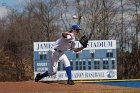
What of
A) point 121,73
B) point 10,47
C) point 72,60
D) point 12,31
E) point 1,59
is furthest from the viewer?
point 12,31

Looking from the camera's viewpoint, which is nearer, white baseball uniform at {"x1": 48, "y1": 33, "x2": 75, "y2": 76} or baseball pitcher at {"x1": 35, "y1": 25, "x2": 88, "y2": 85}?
baseball pitcher at {"x1": 35, "y1": 25, "x2": 88, "y2": 85}

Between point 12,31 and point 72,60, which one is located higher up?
point 12,31

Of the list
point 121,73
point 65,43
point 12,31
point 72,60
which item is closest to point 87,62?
point 72,60

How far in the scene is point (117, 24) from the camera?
45.8 m

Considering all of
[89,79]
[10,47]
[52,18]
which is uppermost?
[52,18]

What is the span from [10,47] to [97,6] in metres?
11.4

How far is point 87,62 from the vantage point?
100ft

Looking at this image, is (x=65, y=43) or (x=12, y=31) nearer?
(x=65, y=43)

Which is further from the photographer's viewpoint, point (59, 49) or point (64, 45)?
point (59, 49)

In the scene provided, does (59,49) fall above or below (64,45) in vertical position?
below

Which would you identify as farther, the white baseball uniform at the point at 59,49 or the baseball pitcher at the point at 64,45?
the white baseball uniform at the point at 59,49

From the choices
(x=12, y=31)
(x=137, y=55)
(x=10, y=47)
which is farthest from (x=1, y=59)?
(x=137, y=55)

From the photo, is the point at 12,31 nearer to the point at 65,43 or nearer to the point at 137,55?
the point at 137,55

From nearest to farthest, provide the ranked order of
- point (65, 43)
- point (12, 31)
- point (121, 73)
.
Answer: point (65, 43), point (121, 73), point (12, 31)
